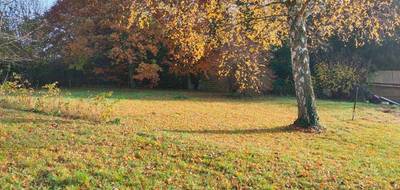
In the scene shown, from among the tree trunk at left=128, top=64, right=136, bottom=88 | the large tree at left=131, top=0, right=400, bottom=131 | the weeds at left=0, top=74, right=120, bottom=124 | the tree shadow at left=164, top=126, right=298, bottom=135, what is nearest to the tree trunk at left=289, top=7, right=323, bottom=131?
the large tree at left=131, top=0, right=400, bottom=131

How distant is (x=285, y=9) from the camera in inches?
424

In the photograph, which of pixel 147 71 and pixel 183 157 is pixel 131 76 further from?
pixel 183 157

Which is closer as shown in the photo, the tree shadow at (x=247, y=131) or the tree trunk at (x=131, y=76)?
the tree shadow at (x=247, y=131)

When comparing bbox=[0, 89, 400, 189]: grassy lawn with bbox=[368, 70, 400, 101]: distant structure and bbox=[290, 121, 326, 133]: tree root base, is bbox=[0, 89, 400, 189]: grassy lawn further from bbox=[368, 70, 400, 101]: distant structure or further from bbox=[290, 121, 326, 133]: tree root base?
bbox=[368, 70, 400, 101]: distant structure

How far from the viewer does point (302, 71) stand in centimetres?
1020

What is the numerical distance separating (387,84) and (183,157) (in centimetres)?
2032

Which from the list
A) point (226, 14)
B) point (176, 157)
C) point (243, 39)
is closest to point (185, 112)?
point (243, 39)

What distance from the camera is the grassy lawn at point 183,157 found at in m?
5.24

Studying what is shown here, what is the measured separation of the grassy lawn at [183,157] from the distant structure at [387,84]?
14.5 meters

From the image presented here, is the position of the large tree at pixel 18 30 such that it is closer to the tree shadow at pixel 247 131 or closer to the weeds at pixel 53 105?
the weeds at pixel 53 105

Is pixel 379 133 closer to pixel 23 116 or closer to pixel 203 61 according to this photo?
pixel 23 116

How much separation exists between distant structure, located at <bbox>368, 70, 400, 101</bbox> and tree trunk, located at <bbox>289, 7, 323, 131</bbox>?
1473 centimetres

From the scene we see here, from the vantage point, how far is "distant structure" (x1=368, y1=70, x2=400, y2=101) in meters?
23.6

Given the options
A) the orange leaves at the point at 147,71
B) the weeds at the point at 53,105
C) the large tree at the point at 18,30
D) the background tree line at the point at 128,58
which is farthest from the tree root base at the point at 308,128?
the orange leaves at the point at 147,71
